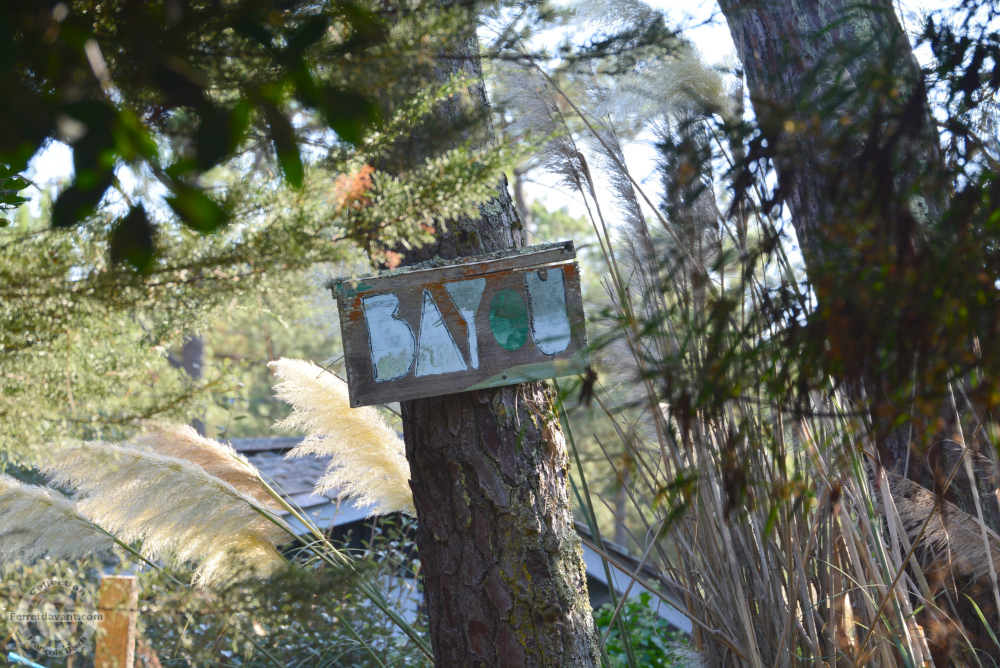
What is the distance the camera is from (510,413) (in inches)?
63.7

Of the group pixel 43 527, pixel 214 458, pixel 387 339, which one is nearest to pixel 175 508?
pixel 214 458

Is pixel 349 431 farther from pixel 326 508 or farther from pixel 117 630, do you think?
pixel 326 508

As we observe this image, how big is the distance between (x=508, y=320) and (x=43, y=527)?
169 cm

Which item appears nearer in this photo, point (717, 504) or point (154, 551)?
point (717, 504)

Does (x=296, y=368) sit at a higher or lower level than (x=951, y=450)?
higher

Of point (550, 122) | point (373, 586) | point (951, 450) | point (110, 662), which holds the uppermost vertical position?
point (550, 122)

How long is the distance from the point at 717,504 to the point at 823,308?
3.28ft

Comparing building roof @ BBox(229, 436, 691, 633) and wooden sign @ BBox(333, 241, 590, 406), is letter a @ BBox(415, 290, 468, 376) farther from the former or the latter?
building roof @ BBox(229, 436, 691, 633)

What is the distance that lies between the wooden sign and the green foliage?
1.68 meters

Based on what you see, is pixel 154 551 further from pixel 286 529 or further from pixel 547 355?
pixel 547 355

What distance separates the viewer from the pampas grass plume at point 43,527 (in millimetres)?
2051

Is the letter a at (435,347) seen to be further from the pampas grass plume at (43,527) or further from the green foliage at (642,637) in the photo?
the green foliage at (642,637)

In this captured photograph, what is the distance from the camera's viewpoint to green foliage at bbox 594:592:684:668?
2891 mm

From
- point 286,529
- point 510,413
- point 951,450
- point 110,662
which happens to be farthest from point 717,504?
point 110,662
